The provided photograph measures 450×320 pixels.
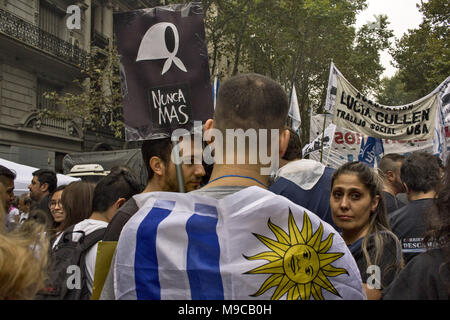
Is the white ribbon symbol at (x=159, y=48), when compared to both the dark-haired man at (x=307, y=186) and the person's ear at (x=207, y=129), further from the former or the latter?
the dark-haired man at (x=307, y=186)

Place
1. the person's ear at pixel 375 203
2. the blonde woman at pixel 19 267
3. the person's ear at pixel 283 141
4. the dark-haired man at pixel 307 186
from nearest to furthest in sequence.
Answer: the blonde woman at pixel 19 267 → the person's ear at pixel 283 141 → the person's ear at pixel 375 203 → the dark-haired man at pixel 307 186

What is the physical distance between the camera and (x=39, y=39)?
1769cm

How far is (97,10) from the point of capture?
→ 2220cm

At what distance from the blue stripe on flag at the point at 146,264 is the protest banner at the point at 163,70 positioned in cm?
115

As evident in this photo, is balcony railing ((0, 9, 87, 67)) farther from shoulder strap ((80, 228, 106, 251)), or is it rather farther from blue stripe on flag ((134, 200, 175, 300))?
blue stripe on flag ((134, 200, 175, 300))

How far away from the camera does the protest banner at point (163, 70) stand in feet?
9.03

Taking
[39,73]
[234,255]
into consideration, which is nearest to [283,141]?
[234,255]

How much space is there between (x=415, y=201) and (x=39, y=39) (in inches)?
683

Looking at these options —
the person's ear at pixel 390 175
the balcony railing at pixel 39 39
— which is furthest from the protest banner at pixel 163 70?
the balcony railing at pixel 39 39

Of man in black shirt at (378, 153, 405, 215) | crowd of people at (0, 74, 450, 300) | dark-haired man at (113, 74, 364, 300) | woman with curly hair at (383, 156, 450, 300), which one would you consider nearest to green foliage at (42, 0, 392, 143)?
man in black shirt at (378, 153, 405, 215)

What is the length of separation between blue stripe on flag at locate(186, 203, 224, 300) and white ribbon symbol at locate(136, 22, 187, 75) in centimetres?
137

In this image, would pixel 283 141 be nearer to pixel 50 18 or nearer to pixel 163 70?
pixel 163 70
